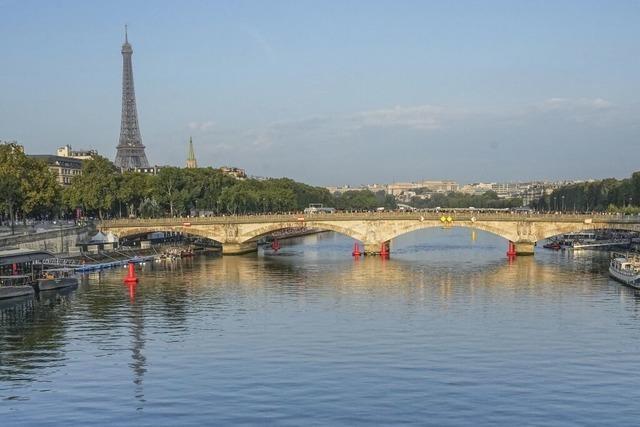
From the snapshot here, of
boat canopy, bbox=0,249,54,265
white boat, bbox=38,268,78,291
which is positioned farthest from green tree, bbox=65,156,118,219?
boat canopy, bbox=0,249,54,265

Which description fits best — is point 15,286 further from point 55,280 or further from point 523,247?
point 523,247

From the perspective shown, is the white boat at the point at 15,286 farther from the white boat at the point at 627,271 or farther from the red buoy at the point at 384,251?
the red buoy at the point at 384,251

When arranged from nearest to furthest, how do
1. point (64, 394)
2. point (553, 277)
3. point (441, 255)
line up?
1. point (64, 394)
2. point (553, 277)
3. point (441, 255)

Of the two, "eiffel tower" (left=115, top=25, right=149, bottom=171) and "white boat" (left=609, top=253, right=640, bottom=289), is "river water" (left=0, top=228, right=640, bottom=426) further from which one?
"eiffel tower" (left=115, top=25, right=149, bottom=171)

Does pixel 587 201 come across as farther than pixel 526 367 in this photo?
Yes

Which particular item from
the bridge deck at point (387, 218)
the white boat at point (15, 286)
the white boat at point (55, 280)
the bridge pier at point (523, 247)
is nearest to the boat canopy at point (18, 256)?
the white boat at point (15, 286)

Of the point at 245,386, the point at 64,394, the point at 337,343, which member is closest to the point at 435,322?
the point at 337,343

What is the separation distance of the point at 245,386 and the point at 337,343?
9.00 meters

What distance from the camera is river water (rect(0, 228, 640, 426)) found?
94.3ft

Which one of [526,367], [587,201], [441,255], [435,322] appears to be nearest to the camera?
[526,367]

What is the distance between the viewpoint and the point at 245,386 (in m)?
31.7

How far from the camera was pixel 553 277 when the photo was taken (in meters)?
68.5

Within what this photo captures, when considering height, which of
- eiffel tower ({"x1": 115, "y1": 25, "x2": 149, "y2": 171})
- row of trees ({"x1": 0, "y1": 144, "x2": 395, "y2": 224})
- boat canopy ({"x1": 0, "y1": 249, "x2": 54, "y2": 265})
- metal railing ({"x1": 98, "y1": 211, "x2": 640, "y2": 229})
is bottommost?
boat canopy ({"x1": 0, "y1": 249, "x2": 54, "y2": 265})

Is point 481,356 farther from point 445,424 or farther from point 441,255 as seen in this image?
point 441,255
